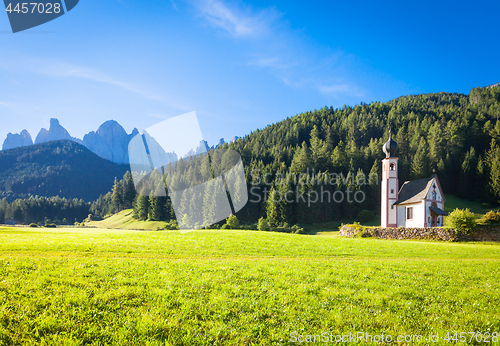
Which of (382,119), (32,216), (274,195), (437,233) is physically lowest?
(32,216)

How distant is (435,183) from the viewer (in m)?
49.5

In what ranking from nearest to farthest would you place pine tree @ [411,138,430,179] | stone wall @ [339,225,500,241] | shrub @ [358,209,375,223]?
stone wall @ [339,225,500,241] < shrub @ [358,209,375,223] < pine tree @ [411,138,430,179]

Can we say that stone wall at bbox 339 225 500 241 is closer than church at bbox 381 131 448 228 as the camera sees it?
Yes

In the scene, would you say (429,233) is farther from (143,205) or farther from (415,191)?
(143,205)

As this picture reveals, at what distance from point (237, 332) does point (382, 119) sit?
153 metres

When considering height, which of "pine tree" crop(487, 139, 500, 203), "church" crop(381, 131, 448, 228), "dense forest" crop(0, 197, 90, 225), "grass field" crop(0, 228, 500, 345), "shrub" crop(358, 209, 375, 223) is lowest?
"dense forest" crop(0, 197, 90, 225)

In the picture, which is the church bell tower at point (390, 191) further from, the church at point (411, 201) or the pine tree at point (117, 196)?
the pine tree at point (117, 196)

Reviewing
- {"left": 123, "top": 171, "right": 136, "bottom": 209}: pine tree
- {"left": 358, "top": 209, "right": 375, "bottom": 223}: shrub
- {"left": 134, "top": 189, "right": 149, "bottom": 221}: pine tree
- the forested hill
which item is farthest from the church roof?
{"left": 123, "top": 171, "right": 136, "bottom": 209}: pine tree

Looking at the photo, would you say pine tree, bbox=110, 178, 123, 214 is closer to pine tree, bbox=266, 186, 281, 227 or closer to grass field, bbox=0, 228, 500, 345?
pine tree, bbox=266, 186, 281, 227

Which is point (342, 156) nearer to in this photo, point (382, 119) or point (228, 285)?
point (382, 119)

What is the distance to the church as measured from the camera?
153 ft

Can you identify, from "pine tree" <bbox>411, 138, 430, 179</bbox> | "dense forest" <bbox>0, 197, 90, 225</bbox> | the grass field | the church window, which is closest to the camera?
the grass field

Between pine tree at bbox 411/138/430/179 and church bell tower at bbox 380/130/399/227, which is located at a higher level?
pine tree at bbox 411/138/430/179

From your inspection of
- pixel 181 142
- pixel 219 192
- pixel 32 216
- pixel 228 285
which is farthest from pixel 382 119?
pixel 32 216
